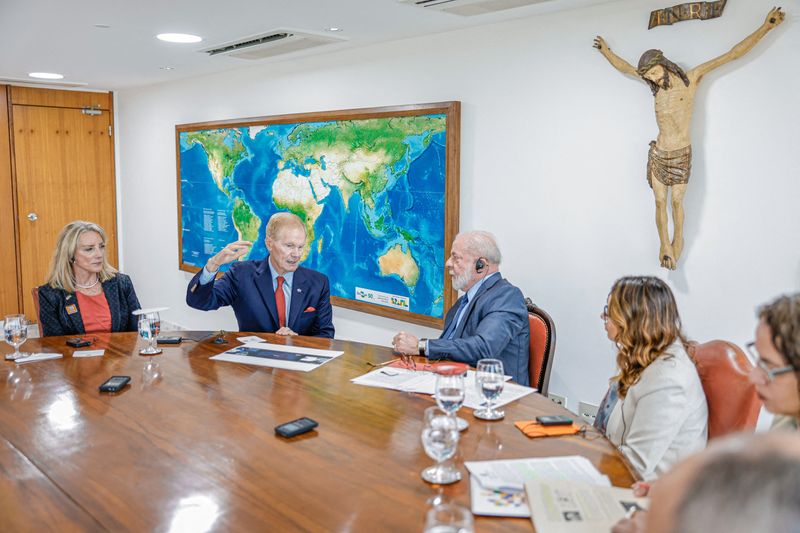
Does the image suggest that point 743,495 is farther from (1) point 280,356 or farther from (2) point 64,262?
(2) point 64,262

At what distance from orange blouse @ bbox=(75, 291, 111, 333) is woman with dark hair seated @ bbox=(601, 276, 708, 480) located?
2652mm

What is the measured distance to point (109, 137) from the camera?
7.80 meters

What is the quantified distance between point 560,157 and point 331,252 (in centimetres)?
208

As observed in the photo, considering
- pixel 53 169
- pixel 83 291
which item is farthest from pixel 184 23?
pixel 53 169

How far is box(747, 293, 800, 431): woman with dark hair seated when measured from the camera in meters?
1.38

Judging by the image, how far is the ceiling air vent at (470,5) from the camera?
3404 millimetres

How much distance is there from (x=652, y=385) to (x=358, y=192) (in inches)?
125

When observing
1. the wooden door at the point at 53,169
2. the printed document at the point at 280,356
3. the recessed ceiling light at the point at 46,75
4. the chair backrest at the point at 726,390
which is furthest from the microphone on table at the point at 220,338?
the wooden door at the point at 53,169

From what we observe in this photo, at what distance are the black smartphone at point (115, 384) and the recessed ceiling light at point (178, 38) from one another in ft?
8.58

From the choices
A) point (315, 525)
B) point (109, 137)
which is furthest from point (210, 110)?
point (315, 525)

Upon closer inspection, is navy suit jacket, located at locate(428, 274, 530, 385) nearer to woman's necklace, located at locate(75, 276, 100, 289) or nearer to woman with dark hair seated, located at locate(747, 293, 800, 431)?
woman with dark hair seated, located at locate(747, 293, 800, 431)

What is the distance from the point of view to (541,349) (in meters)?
3.01

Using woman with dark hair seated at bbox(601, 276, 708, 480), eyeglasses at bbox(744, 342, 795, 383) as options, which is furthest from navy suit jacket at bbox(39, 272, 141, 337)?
eyeglasses at bbox(744, 342, 795, 383)

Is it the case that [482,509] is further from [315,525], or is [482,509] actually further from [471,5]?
[471,5]
